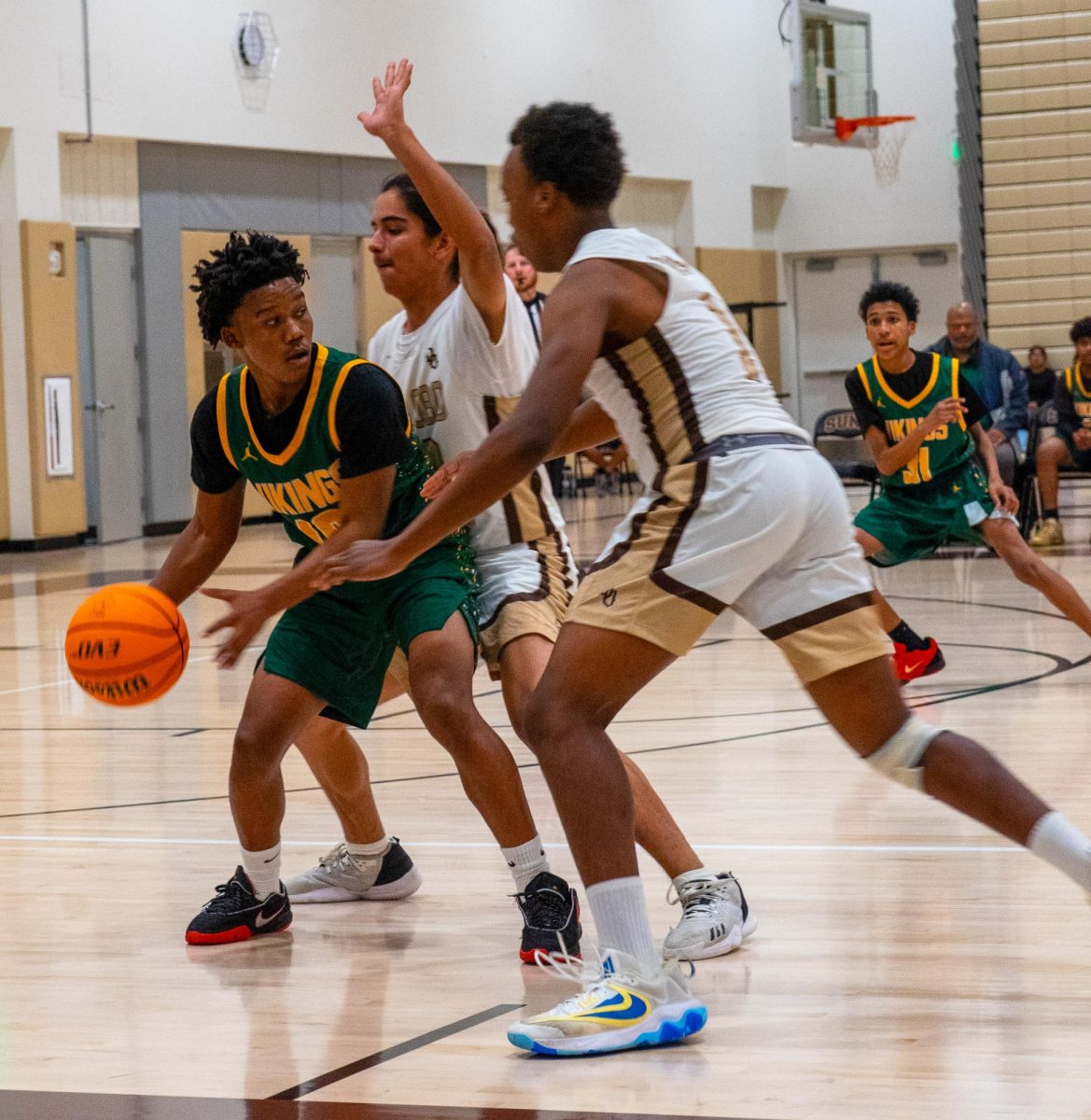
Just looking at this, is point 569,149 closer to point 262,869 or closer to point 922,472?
point 262,869

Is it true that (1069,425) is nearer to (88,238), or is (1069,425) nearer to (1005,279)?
(1005,279)

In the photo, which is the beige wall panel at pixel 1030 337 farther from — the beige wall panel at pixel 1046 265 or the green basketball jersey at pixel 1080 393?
the green basketball jersey at pixel 1080 393

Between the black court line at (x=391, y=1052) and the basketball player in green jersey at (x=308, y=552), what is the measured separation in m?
0.39

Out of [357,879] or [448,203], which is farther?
[357,879]

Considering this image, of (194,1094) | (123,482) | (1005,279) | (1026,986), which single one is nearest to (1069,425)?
(1005,279)

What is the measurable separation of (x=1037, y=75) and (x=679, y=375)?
1502cm

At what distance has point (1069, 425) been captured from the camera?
12.2m

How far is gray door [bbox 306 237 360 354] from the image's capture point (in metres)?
18.3

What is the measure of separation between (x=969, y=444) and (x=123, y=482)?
1108cm

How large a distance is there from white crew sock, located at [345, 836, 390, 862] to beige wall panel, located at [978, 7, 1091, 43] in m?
14.5

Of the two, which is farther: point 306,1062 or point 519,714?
point 519,714

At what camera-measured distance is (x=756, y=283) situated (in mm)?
23609

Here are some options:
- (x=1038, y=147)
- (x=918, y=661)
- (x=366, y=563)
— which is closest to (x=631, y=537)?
(x=366, y=563)

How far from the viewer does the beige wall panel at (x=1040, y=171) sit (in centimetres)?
1695
